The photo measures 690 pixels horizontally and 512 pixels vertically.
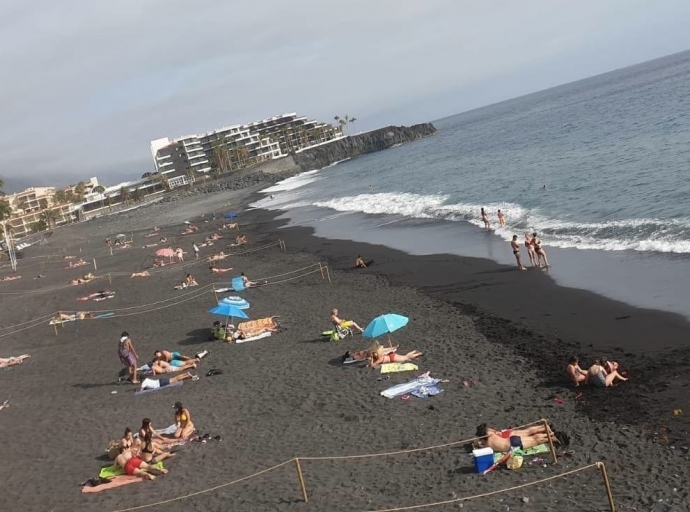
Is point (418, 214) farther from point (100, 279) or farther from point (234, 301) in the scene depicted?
point (234, 301)

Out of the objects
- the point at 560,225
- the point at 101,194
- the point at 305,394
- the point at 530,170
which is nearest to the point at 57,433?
the point at 305,394

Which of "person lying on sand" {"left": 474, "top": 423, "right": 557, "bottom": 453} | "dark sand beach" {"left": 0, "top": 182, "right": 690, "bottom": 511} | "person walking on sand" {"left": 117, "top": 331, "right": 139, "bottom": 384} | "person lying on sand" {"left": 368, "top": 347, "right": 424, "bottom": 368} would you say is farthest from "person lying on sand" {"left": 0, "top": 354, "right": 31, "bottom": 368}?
"person lying on sand" {"left": 474, "top": 423, "right": 557, "bottom": 453}

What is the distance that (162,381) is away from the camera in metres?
15.0

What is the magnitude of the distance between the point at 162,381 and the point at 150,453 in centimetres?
428

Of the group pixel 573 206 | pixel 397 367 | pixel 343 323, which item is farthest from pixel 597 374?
pixel 573 206

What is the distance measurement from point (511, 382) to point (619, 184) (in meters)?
23.2

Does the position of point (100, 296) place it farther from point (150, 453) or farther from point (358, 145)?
point (358, 145)

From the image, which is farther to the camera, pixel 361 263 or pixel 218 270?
pixel 218 270

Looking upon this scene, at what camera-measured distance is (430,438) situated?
10.4 metres

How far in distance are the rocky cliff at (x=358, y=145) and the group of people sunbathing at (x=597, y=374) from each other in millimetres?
128030

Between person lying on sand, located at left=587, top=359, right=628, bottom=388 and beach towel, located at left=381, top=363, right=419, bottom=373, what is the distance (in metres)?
3.72

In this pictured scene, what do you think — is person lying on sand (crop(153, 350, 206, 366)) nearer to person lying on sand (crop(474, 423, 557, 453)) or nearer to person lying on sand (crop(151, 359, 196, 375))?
person lying on sand (crop(151, 359, 196, 375))

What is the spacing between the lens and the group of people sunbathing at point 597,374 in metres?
11.1

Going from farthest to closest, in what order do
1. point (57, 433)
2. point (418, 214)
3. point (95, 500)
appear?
point (418, 214) → point (57, 433) → point (95, 500)
